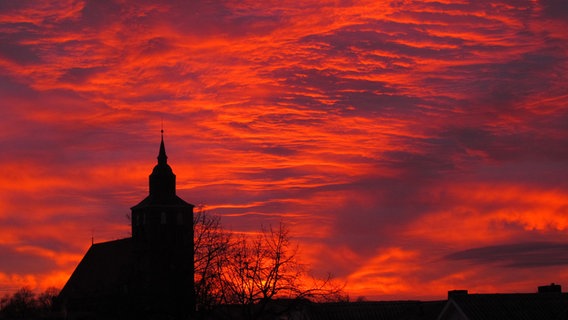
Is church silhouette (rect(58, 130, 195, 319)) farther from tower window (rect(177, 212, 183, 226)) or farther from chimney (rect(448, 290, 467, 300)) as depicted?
chimney (rect(448, 290, 467, 300))

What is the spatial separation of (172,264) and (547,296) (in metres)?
28.0

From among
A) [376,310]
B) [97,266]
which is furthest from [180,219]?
[376,310]

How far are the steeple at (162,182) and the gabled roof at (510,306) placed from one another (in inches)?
3603

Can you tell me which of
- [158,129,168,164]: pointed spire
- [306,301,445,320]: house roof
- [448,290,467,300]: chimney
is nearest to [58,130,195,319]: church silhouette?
[158,129,168,164]: pointed spire

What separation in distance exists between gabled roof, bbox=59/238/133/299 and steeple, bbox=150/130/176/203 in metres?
10.2

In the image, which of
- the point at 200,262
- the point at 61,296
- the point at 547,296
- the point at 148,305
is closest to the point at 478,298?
the point at 547,296

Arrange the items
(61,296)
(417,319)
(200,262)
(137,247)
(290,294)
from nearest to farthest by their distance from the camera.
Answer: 1. (290,294)
2. (200,262)
3. (417,319)
4. (137,247)
5. (61,296)

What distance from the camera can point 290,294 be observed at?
5238cm

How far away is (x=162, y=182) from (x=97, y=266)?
820 inches

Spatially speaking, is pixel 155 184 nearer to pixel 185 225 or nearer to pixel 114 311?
pixel 185 225

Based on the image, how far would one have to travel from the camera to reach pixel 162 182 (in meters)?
147

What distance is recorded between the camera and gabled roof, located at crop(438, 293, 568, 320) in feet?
188

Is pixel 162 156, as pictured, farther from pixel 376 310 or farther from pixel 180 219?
pixel 376 310

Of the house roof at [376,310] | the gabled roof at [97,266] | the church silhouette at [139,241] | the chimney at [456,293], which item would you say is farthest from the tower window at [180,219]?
the chimney at [456,293]
